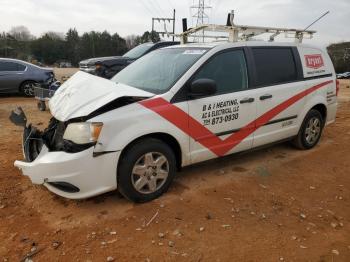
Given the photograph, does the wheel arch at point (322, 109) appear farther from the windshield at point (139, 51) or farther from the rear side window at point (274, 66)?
the windshield at point (139, 51)

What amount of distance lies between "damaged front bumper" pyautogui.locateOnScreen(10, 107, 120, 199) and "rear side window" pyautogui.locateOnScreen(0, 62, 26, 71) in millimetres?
9666

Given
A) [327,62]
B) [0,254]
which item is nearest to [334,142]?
[327,62]

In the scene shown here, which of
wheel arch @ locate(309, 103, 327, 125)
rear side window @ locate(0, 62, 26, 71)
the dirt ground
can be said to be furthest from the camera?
rear side window @ locate(0, 62, 26, 71)

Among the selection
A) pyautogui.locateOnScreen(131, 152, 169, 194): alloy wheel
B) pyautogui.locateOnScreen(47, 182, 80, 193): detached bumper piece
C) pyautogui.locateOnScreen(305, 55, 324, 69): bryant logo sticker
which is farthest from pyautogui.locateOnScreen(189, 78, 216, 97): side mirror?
pyautogui.locateOnScreen(305, 55, 324, 69): bryant logo sticker

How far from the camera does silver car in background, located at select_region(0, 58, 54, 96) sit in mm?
12078

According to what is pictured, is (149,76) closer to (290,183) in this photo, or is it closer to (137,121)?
(137,121)

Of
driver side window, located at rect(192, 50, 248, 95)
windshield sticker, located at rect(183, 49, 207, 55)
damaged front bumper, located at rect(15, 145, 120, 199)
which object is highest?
windshield sticker, located at rect(183, 49, 207, 55)

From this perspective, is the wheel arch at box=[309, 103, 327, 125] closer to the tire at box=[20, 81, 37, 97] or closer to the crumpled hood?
the crumpled hood

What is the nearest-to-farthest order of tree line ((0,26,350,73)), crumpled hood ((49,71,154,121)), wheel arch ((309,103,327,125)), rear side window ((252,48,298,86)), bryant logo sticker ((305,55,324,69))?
crumpled hood ((49,71,154,121)), rear side window ((252,48,298,86)), bryant logo sticker ((305,55,324,69)), wheel arch ((309,103,327,125)), tree line ((0,26,350,73))

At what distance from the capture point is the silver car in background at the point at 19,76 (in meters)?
12.1

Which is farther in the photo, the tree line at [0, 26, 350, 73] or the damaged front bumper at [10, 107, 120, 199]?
the tree line at [0, 26, 350, 73]

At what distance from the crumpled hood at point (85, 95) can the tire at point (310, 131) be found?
116 inches

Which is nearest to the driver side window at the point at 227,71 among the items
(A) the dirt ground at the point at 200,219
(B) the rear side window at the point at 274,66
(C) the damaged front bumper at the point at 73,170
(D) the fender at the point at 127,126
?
(B) the rear side window at the point at 274,66

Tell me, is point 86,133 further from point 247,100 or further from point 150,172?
point 247,100
